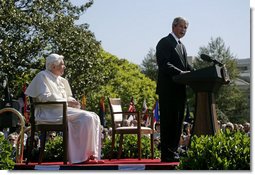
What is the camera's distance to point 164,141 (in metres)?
8.00

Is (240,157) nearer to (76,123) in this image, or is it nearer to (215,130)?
(215,130)

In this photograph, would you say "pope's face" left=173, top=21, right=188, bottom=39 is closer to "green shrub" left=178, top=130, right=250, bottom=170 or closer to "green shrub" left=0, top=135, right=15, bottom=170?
"green shrub" left=178, top=130, right=250, bottom=170

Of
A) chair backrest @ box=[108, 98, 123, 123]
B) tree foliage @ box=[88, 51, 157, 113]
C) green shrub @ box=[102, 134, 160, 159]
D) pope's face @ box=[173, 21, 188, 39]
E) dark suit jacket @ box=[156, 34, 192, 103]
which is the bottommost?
green shrub @ box=[102, 134, 160, 159]

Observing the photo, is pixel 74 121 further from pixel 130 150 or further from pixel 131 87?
pixel 131 87

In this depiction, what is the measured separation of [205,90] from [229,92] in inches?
2093

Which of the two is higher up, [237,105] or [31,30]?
[31,30]

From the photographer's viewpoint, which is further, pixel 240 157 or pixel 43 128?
pixel 43 128

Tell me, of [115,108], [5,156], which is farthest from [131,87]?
[5,156]

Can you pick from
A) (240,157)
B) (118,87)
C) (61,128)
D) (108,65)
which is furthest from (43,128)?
(118,87)

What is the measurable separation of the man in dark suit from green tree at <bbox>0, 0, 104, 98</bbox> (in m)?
18.8

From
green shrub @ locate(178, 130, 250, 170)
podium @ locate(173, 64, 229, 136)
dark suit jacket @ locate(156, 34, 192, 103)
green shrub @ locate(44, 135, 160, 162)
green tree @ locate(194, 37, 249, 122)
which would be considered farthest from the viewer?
green tree @ locate(194, 37, 249, 122)

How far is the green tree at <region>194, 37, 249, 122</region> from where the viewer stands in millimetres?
59094

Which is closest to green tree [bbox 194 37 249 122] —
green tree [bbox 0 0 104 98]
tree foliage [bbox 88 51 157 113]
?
tree foliage [bbox 88 51 157 113]

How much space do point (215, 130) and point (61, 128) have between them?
2099mm
